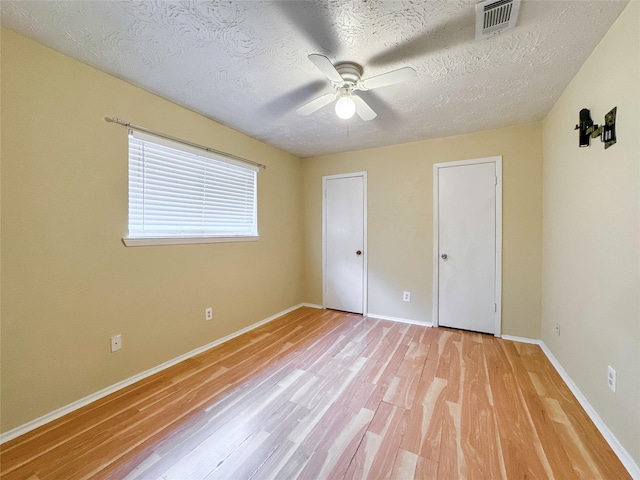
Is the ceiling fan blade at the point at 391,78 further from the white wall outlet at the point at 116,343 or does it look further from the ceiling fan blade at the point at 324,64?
the white wall outlet at the point at 116,343

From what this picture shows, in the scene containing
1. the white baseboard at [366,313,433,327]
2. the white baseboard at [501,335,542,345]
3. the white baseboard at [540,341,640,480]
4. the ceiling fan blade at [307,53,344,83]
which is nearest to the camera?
the white baseboard at [540,341,640,480]

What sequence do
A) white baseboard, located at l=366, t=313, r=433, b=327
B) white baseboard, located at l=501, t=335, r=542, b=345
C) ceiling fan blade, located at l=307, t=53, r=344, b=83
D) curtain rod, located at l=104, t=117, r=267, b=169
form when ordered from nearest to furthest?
1. ceiling fan blade, located at l=307, t=53, r=344, b=83
2. curtain rod, located at l=104, t=117, r=267, b=169
3. white baseboard, located at l=501, t=335, r=542, b=345
4. white baseboard, located at l=366, t=313, r=433, b=327

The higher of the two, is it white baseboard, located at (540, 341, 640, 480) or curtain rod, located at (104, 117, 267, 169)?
curtain rod, located at (104, 117, 267, 169)

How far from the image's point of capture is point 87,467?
131cm

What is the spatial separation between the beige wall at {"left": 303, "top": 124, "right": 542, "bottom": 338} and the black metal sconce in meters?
1.13

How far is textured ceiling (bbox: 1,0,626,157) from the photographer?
1316 millimetres

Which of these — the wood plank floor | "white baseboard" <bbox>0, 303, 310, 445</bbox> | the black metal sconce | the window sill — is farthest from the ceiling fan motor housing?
"white baseboard" <bbox>0, 303, 310, 445</bbox>

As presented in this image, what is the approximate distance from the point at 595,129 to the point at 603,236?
2.14 ft

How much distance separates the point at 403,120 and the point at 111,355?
3.26 metres

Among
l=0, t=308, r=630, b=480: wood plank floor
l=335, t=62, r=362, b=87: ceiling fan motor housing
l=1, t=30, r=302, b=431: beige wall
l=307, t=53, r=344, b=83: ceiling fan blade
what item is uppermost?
l=335, t=62, r=362, b=87: ceiling fan motor housing

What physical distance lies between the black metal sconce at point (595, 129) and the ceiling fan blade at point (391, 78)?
111 centimetres

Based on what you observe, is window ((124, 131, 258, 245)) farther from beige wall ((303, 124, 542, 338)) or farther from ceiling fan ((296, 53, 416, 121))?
beige wall ((303, 124, 542, 338))

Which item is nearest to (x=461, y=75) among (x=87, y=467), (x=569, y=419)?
(x=569, y=419)

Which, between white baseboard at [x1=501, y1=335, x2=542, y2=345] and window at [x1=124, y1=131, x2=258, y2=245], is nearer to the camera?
window at [x1=124, y1=131, x2=258, y2=245]
